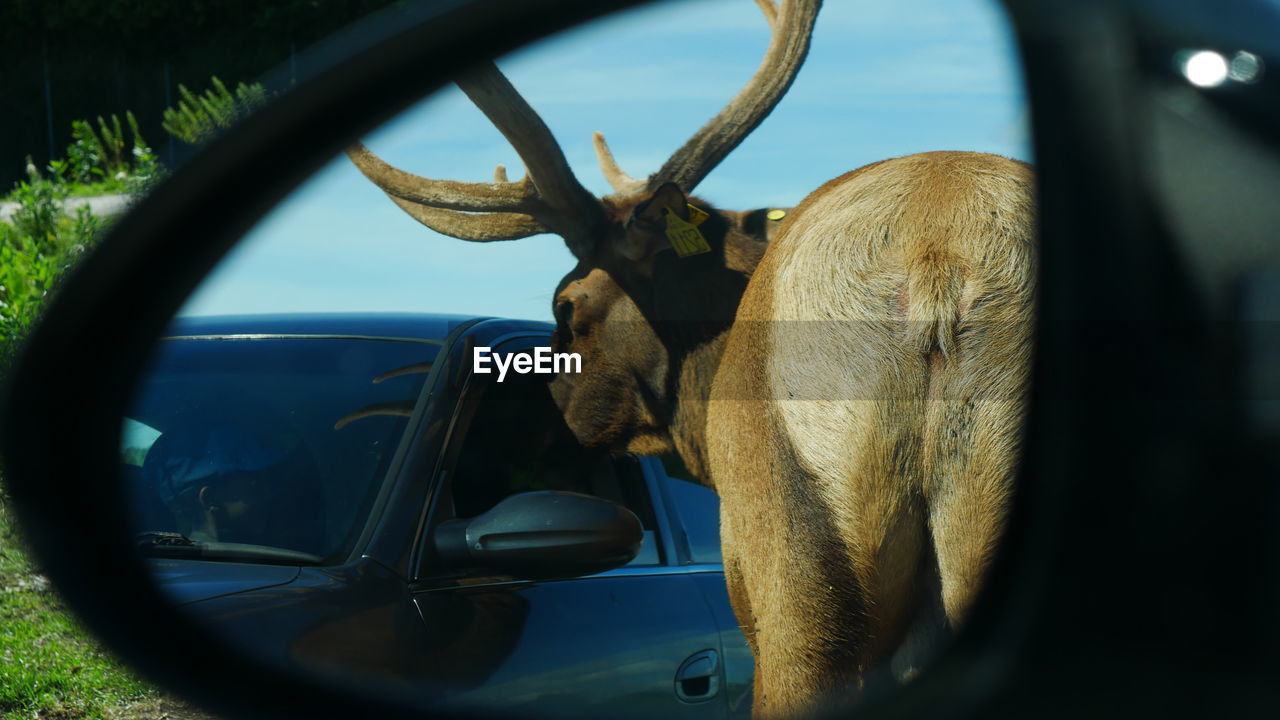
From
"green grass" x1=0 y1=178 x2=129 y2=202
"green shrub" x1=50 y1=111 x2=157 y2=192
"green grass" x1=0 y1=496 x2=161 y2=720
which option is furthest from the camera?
"green shrub" x1=50 y1=111 x2=157 y2=192

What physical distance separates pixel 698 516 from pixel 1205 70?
2.38 meters

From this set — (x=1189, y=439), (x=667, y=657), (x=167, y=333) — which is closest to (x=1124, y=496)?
(x=1189, y=439)

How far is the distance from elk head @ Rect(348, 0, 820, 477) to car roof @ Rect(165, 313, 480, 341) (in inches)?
17.8

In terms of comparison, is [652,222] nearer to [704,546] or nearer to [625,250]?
[625,250]

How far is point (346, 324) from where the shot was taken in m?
3.16

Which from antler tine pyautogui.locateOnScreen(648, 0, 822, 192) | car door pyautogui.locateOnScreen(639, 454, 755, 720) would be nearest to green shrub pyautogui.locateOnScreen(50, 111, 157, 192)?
car door pyautogui.locateOnScreen(639, 454, 755, 720)

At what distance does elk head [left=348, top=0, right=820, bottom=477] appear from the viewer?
231cm

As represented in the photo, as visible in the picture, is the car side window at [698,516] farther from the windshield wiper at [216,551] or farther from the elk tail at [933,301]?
the elk tail at [933,301]

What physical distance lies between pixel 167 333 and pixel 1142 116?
1.74 m

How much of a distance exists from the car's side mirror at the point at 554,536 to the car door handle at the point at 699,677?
668mm

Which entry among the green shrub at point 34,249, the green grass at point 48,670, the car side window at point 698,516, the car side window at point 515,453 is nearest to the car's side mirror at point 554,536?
the car side window at point 515,453

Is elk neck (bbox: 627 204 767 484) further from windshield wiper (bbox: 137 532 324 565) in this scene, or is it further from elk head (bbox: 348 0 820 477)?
windshield wiper (bbox: 137 532 324 565)

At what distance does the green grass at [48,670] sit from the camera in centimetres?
407

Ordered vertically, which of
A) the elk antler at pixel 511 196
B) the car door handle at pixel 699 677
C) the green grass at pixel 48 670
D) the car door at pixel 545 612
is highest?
the elk antler at pixel 511 196
